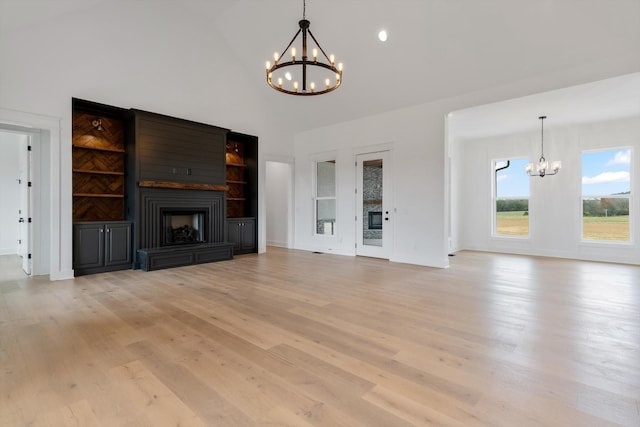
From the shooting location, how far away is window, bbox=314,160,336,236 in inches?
305

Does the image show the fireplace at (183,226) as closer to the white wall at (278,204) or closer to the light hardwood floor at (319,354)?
the light hardwood floor at (319,354)

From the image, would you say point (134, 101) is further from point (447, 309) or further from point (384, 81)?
point (447, 309)

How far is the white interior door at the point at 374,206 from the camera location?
21.7 feet

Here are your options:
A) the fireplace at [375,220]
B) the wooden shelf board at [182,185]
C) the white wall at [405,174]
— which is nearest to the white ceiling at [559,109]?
A: the white wall at [405,174]

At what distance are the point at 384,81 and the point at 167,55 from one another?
4.15 metres

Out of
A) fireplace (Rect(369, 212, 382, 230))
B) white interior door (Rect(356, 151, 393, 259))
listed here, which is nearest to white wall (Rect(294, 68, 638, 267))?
white interior door (Rect(356, 151, 393, 259))

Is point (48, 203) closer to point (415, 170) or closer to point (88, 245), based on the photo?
point (88, 245)

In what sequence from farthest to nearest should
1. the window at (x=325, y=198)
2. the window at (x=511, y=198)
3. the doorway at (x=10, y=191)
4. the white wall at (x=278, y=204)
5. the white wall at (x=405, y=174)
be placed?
the white wall at (x=278, y=204) < the window at (x=511, y=198) < the window at (x=325, y=198) < the doorway at (x=10, y=191) < the white wall at (x=405, y=174)

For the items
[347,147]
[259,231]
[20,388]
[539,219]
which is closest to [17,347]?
[20,388]

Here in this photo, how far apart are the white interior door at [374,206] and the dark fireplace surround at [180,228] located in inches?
119

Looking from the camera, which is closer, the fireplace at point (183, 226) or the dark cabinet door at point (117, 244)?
the dark cabinet door at point (117, 244)

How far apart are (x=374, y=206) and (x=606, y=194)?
512 cm

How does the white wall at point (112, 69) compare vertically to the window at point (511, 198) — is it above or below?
above

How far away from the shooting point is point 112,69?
525cm
